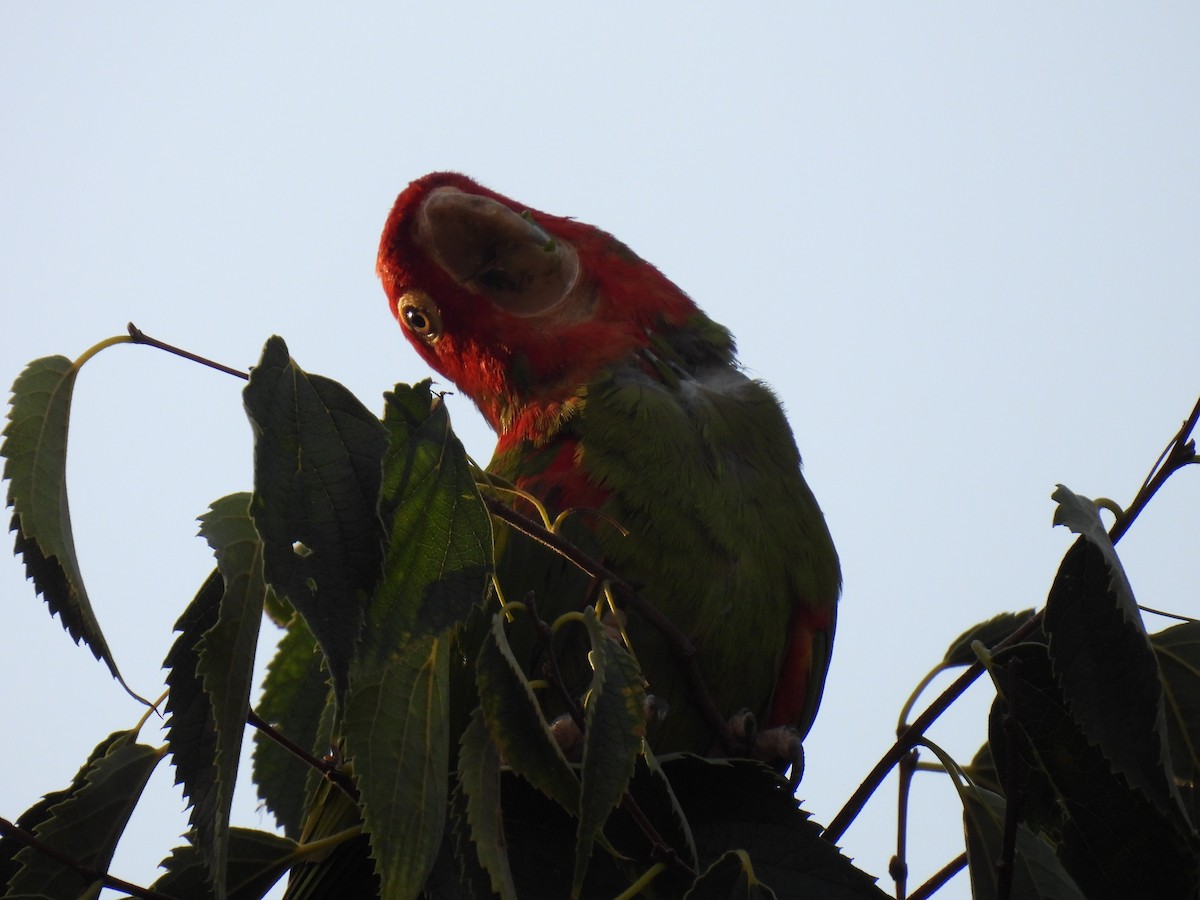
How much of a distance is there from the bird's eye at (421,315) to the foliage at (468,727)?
3.86 feet

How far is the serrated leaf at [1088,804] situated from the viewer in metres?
1.45

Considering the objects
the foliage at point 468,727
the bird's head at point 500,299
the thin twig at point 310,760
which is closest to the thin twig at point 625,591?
the foliage at point 468,727

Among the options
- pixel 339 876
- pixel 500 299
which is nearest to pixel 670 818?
pixel 339 876

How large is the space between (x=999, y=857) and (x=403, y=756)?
2.69ft

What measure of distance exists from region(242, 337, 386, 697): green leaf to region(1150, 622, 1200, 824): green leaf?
3.33ft

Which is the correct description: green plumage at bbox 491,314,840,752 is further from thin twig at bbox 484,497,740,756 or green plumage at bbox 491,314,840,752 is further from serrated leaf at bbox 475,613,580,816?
serrated leaf at bbox 475,613,580,816

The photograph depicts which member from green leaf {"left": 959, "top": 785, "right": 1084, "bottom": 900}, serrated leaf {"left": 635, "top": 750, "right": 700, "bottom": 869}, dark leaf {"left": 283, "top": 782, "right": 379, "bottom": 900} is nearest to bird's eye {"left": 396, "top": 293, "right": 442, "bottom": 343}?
dark leaf {"left": 283, "top": 782, "right": 379, "bottom": 900}

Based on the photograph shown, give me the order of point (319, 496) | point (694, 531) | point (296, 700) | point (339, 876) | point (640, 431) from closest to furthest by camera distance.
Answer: point (319, 496)
point (339, 876)
point (296, 700)
point (694, 531)
point (640, 431)

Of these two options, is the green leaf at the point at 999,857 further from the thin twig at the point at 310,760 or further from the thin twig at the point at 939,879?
the thin twig at the point at 310,760

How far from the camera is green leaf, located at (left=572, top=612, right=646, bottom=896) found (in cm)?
120

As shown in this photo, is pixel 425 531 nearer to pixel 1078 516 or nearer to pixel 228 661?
pixel 228 661

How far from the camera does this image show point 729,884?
1326mm

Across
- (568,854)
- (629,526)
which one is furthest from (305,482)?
(629,526)

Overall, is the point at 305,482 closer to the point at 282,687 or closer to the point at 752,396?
the point at 282,687
